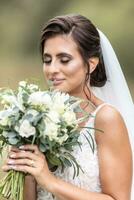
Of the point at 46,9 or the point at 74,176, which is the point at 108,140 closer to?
the point at 74,176

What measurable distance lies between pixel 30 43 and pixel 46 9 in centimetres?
33

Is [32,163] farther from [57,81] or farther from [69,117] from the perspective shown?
[57,81]

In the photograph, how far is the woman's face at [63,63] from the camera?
2480 mm

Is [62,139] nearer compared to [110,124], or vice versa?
[62,139]

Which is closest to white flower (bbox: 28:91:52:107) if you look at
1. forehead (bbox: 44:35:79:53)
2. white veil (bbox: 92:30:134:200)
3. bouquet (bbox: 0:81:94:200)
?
bouquet (bbox: 0:81:94:200)

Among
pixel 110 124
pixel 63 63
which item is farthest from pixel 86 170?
pixel 63 63

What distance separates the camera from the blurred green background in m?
5.04

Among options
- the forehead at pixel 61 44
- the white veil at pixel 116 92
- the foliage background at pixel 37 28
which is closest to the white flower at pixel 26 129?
the forehead at pixel 61 44

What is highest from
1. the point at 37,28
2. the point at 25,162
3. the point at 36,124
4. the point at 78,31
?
the point at 37,28

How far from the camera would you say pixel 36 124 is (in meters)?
2.17

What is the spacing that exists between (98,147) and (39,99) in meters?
0.39

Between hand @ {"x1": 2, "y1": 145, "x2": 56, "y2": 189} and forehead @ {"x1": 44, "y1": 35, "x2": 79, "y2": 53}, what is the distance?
1.55 feet

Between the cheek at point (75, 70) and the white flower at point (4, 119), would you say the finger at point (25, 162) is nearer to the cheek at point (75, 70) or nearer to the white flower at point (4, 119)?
the white flower at point (4, 119)

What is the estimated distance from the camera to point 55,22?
2510 mm
